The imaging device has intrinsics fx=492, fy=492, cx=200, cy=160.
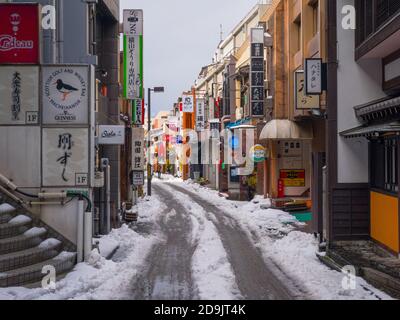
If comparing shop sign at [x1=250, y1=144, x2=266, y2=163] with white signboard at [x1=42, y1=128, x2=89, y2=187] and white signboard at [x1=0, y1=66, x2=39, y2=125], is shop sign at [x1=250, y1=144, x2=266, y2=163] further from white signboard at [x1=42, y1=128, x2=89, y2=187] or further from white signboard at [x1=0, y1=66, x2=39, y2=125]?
white signboard at [x1=0, y1=66, x2=39, y2=125]

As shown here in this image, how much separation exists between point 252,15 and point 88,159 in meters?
33.4

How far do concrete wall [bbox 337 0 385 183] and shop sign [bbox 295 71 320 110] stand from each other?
4022mm

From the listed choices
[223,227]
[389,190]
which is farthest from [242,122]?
[389,190]

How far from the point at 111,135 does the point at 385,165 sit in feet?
27.7

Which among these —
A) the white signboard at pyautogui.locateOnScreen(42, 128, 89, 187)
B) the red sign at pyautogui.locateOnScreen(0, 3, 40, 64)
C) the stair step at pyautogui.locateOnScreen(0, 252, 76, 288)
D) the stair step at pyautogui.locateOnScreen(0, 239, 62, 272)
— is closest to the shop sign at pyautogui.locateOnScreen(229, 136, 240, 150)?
the white signboard at pyautogui.locateOnScreen(42, 128, 89, 187)

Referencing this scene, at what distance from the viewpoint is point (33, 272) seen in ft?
31.0

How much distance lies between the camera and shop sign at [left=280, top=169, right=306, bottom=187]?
89.2 ft

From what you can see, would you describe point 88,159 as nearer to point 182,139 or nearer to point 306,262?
point 306,262

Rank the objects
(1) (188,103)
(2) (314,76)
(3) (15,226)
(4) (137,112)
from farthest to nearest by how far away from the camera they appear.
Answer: (1) (188,103) → (4) (137,112) → (2) (314,76) → (3) (15,226)

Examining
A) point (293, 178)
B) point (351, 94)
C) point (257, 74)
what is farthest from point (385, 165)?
point (257, 74)

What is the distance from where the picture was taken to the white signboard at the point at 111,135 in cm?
1606

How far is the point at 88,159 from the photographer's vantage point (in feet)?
39.8

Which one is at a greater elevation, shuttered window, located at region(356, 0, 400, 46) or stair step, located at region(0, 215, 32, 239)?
Answer: shuttered window, located at region(356, 0, 400, 46)

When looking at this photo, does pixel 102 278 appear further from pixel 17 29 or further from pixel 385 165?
pixel 385 165
